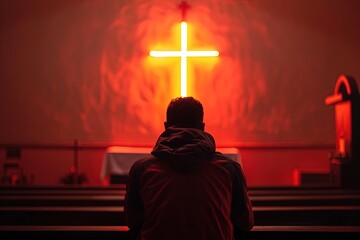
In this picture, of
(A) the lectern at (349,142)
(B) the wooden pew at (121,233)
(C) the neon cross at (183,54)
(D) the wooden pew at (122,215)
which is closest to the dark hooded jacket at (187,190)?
(B) the wooden pew at (121,233)

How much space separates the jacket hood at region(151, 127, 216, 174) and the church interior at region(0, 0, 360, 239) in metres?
4.89

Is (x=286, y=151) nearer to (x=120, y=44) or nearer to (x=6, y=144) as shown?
(x=120, y=44)

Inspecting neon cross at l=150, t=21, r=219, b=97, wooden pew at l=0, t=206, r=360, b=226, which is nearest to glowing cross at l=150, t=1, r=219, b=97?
neon cross at l=150, t=21, r=219, b=97

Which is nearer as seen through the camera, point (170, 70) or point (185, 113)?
point (185, 113)

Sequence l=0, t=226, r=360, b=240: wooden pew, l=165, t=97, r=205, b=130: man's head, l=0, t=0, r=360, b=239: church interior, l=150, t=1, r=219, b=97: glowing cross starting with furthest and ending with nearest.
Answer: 1. l=0, t=0, r=360, b=239: church interior
2. l=150, t=1, r=219, b=97: glowing cross
3. l=0, t=226, r=360, b=240: wooden pew
4. l=165, t=97, r=205, b=130: man's head

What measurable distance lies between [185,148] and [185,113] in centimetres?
19

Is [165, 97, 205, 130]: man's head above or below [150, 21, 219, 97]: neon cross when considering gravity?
below

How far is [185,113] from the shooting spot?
2092 millimetres

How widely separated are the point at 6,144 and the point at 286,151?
392cm

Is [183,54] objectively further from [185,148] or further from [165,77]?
[185,148]

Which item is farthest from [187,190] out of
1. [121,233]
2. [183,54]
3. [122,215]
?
[183,54]

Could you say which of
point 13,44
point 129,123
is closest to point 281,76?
point 129,123

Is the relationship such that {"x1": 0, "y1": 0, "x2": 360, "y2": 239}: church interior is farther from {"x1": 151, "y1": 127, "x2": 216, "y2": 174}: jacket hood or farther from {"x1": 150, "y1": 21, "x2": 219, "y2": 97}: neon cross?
{"x1": 151, "y1": 127, "x2": 216, "y2": 174}: jacket hood

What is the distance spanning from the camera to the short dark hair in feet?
6.87
